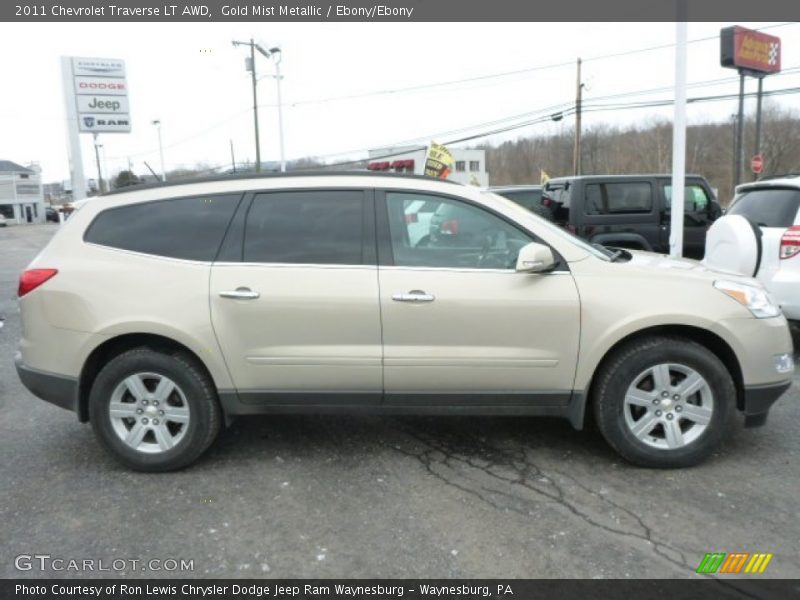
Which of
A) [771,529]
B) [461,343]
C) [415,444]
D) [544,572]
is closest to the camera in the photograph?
[544,572]

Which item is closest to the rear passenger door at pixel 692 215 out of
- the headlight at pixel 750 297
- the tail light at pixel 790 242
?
the tail light at pixel 790 242

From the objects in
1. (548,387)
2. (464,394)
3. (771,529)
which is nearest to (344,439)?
(464,394)

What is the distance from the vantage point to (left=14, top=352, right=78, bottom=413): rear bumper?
150 inches

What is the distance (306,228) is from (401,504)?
65.5 inches

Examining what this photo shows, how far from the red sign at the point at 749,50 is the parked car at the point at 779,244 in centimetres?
2594

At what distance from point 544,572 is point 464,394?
1.18 meters

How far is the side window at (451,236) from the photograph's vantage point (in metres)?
3.75

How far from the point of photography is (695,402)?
12.3 ft

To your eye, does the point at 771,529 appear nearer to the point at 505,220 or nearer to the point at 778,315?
the point at 778,315

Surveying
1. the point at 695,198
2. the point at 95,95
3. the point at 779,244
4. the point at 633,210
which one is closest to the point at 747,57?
the point at 695,198

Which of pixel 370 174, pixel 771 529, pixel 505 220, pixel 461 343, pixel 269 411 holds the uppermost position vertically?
pixel 370 174

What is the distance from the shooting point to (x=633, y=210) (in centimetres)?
985

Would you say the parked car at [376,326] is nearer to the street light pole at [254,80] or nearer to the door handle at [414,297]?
the door handle at [414,297]

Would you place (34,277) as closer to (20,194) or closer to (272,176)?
(272,176)
